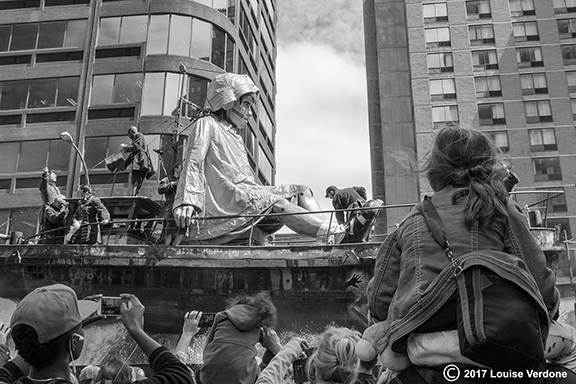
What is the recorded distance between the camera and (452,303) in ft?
8.09

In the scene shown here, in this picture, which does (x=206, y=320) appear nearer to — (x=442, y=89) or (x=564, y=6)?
(x=442, y=89)

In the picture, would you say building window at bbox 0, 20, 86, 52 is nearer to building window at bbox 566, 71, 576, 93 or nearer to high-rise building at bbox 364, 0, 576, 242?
high-rise building at bbox 364, 0, 576, 242

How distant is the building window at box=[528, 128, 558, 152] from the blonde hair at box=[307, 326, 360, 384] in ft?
192

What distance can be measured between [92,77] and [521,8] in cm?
4617

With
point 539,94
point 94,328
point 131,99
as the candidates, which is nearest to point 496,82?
point 539,94

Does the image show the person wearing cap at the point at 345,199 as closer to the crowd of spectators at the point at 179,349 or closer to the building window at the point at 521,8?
the crowd of spectators at the point at 179,349

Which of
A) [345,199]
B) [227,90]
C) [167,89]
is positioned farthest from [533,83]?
[345,199]

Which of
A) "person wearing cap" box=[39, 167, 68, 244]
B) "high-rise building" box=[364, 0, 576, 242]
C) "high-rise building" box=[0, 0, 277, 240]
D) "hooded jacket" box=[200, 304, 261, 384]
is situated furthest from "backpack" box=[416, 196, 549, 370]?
"high-rise building" box=[364, 0, 576, 242]

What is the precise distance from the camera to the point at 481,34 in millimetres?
60844

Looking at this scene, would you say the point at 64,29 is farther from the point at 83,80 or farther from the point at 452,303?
the point at 452,303

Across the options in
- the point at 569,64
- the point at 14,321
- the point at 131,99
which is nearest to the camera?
the point at 14,321

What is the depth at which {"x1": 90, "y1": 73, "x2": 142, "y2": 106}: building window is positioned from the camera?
33094 mm

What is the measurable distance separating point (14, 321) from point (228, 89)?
9.92 metres

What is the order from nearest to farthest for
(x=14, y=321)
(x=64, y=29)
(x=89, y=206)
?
(x=14, y=321), (x=89, y=206), (x=64, y=29)
